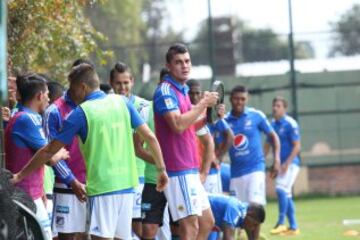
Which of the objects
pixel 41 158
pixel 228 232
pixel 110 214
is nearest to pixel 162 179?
pixel 110 214

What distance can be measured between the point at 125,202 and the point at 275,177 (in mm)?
8697

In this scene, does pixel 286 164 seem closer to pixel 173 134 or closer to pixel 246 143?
pixel 246 143

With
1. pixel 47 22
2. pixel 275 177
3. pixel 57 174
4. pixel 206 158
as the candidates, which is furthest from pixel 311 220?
pixel 57 174

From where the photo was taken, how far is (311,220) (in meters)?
20.9

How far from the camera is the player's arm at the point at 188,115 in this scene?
Result: 10.9 metres

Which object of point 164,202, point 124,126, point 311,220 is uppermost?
point 124,126

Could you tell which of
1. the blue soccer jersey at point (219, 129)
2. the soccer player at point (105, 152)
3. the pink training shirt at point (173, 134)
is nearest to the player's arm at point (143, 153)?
the pink training shirt at point (173, 134)

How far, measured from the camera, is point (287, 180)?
63.5 ft

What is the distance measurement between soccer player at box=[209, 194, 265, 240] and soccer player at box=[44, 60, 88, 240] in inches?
67.5

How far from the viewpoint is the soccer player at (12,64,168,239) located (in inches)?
389

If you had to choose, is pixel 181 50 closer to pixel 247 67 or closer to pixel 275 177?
pixel 275 177

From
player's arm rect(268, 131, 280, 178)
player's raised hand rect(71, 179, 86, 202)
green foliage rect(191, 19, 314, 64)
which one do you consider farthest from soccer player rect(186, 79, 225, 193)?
green foliage rect(191, 19, 314, 64)

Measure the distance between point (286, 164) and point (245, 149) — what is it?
222cm

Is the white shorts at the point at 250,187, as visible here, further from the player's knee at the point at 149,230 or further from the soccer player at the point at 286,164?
the player's knee at the point at 149,230
